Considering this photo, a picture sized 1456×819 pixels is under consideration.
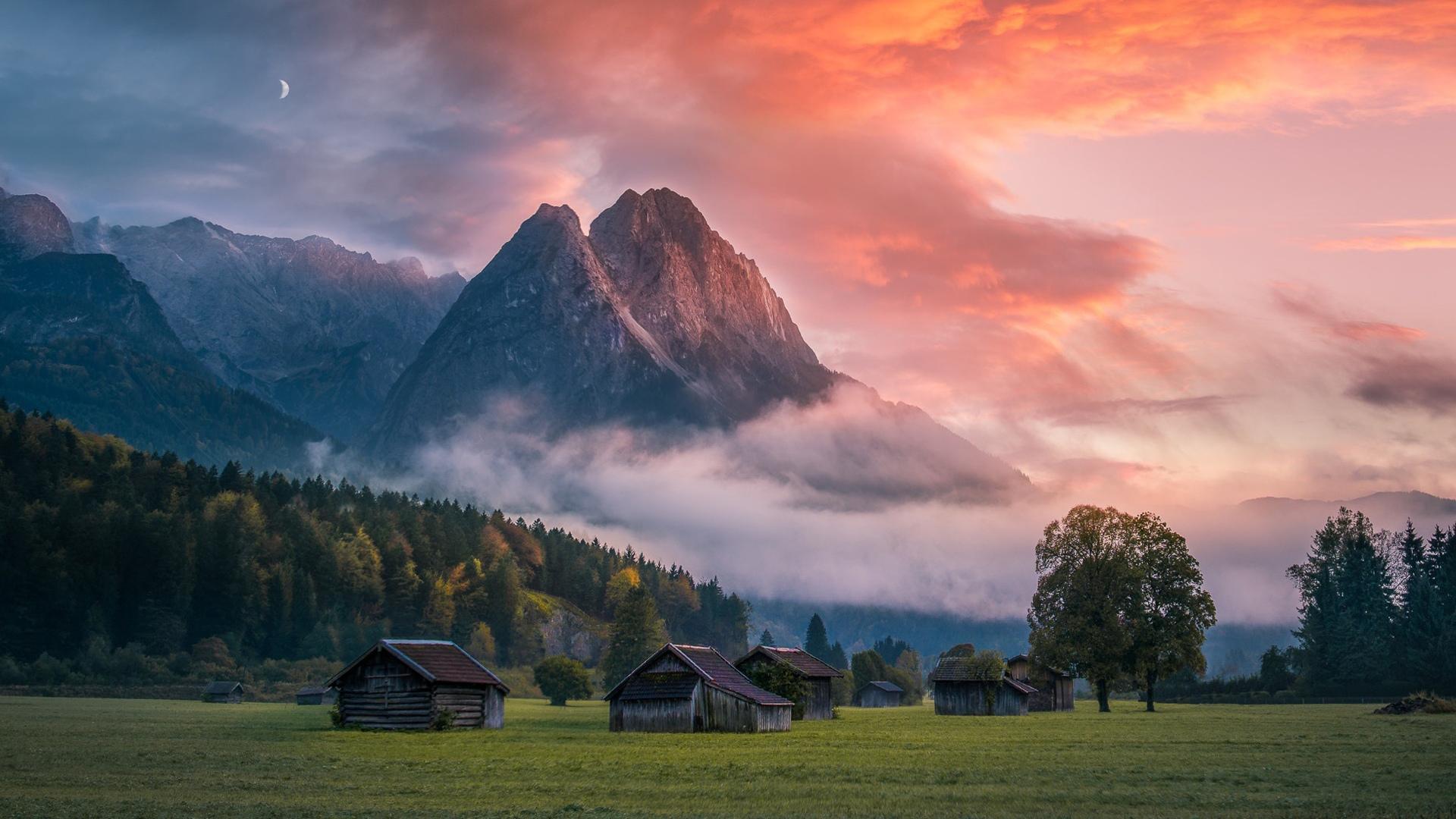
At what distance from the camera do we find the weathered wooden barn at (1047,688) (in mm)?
118062

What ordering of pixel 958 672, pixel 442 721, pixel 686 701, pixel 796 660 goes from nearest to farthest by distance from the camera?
1. pixel 442 721
2. pixel 686 701
3. pixel 796 660
4. pixel 958 672

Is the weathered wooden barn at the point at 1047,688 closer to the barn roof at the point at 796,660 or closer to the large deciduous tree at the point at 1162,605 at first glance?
the large deciduous tree at the point at 1162,605

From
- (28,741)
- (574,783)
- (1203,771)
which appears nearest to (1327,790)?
(1203,771)

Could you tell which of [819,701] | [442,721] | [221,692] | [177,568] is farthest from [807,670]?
[177,568]

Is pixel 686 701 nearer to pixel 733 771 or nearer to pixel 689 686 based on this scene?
pixel 689 686

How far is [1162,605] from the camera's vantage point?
359ft

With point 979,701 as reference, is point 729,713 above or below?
above

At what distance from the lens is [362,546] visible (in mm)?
191125

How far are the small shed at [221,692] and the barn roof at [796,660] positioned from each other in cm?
6218

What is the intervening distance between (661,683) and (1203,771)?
4084cm

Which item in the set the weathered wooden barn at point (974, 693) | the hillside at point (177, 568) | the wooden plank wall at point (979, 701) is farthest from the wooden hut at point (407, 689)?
the hillside at point (177, 568)

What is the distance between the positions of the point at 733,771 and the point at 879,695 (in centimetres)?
13164

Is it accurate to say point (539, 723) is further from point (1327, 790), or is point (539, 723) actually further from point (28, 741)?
point (1327, 790)

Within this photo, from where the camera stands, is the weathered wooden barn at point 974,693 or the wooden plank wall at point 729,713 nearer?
the wooden plank wall at point 729,713
